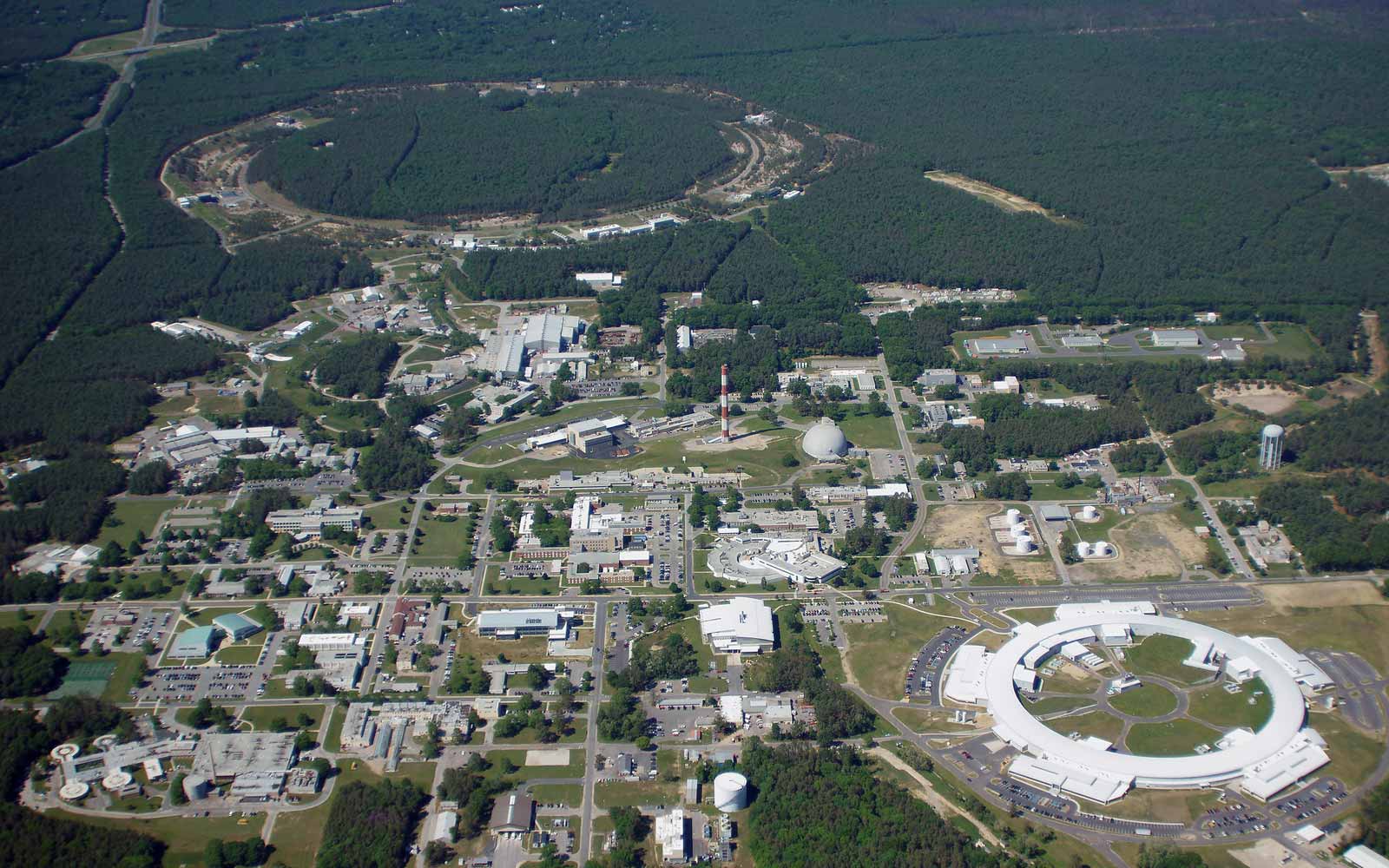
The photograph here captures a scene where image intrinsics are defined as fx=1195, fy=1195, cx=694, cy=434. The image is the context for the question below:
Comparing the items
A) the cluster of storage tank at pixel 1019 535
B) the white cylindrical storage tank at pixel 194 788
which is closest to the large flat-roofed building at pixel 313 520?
the white cylindrical storage tank at pixel 194 788

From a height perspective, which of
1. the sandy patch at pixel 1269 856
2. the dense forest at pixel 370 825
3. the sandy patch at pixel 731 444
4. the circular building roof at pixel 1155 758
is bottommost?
the sandy patch at pixel 731 444

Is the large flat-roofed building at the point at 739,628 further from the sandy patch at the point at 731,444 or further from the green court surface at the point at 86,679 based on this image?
the green court surface at the point at 86,679

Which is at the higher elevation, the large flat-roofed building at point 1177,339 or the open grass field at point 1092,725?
the open grass field at point 1092,725

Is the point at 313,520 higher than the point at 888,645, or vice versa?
the point at 313,520

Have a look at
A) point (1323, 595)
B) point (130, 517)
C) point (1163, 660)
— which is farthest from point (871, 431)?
point (130, 517)

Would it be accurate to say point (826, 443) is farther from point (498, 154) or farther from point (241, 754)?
point (498, 154)
